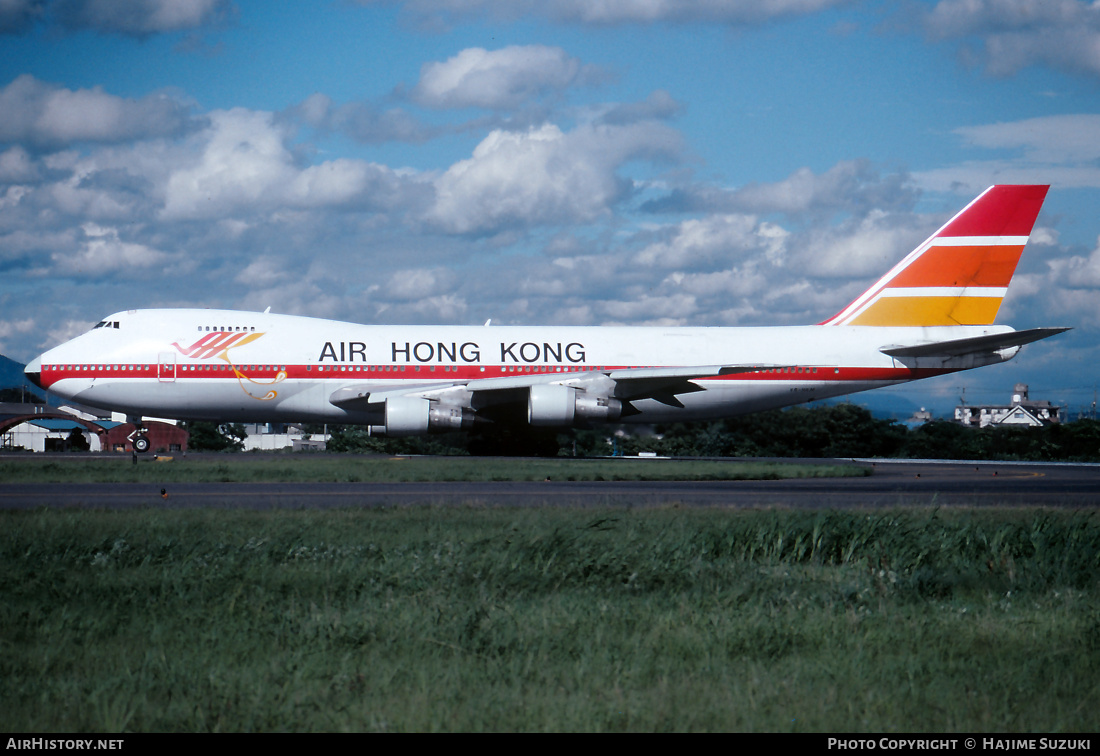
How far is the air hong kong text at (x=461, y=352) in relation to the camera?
30.7 m

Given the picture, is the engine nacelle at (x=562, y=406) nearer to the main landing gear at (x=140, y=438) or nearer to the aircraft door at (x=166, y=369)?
the aircraft door at (x=166, y=369)

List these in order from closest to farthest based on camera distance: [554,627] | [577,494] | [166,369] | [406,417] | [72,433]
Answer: [554,627] < [577,494] < [406,417] < [166,369] < [72,433]

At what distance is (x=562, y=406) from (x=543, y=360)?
306 cm

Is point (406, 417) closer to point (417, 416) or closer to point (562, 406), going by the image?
point (417, 416)

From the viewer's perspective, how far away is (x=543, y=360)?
31562 mm

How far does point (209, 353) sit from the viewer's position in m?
30.4

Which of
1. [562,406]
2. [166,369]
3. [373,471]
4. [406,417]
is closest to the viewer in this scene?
[373,471]

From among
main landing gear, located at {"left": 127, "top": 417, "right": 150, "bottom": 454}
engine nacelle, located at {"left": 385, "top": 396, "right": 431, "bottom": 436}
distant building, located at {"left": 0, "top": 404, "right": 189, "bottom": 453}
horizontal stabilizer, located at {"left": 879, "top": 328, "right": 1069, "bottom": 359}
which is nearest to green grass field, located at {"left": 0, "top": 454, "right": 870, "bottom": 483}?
engine nacelle, located at {"left": 385, "top": 396, "right": 431, "bottom": 436}

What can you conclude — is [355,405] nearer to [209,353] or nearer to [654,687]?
[209,353]

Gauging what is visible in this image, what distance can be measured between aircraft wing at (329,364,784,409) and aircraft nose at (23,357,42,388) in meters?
9.48

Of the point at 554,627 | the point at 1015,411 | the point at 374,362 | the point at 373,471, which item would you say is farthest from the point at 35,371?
the point at 1015,411

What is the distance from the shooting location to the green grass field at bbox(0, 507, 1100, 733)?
17.3 feet

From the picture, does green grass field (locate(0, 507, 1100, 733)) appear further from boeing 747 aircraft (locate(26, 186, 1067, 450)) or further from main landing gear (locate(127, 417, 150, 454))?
main landing gear (locate(127, 417, 150, 454))

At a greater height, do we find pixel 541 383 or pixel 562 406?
pixel 541 383
